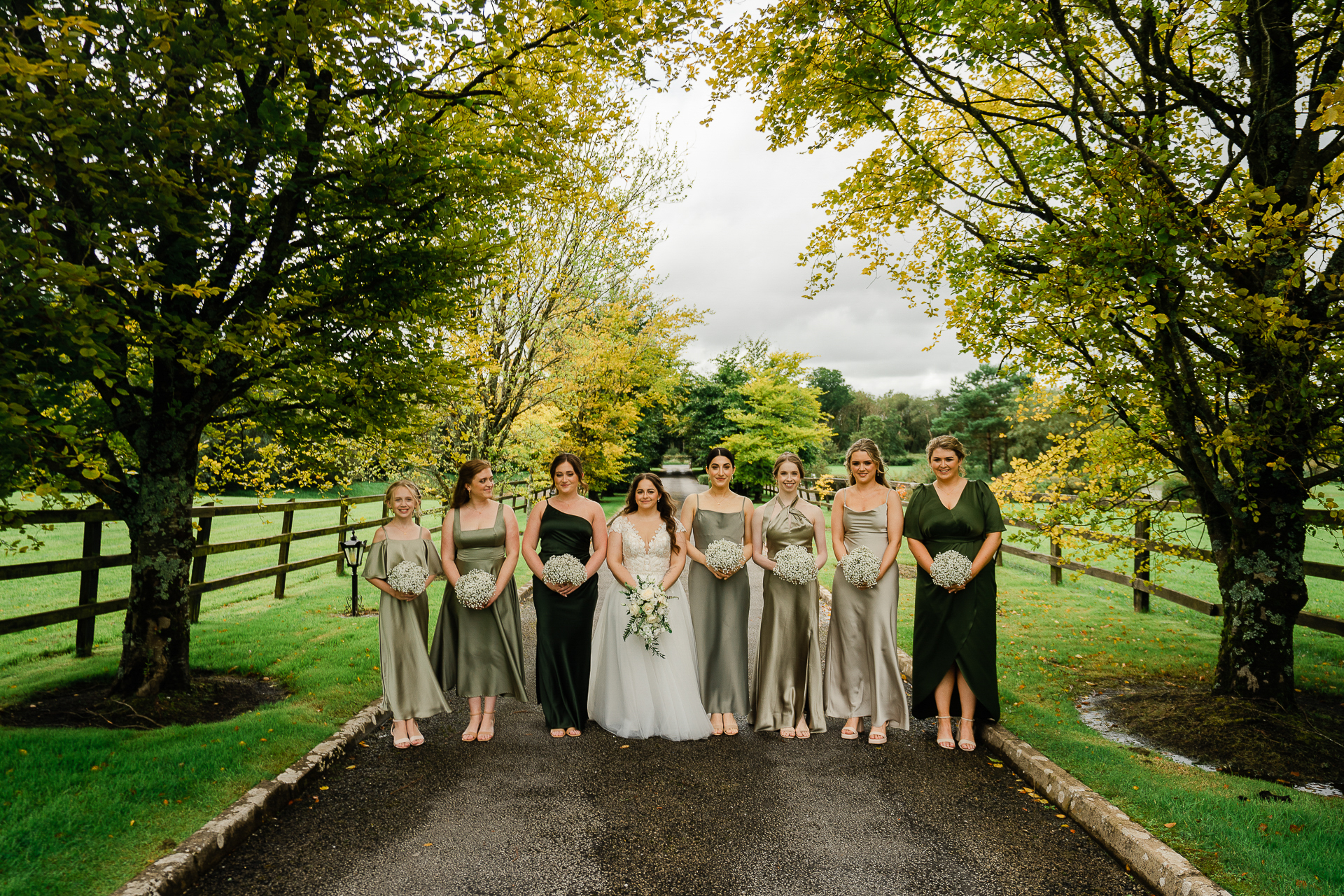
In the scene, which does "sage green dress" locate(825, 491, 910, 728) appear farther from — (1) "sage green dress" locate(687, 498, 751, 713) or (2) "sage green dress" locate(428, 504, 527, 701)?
(2) "sage green dress" locate(428, 504, 527, 701)

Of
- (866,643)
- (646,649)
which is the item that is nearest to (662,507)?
(646,649)

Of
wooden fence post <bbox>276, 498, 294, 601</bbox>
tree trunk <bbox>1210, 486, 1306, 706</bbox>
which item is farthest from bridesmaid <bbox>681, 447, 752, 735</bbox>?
wooden fence post <bbox>276, 498, 294, 601</bbox>

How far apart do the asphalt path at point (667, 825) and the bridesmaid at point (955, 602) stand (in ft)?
1.44

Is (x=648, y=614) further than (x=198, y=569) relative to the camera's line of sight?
No

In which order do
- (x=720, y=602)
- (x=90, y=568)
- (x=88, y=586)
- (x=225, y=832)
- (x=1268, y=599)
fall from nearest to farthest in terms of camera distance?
1. (x=225, y=832)
2. (x=1268, y=599)
3. (x=720, y=602)
4. (x=90, y=568)
5. (x=88, y=586)

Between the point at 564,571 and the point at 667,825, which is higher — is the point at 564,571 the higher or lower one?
the higher one

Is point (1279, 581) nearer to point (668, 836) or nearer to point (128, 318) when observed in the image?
point (668, 836)

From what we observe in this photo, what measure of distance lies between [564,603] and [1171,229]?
5.20 metres

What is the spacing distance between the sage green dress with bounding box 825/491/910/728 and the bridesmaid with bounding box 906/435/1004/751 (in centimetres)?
23

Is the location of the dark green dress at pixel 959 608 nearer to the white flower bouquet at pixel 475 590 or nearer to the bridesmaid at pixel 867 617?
the bridesmaid at pixel 867 617

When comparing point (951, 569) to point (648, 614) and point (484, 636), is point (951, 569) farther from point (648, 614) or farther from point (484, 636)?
point (484, 636)

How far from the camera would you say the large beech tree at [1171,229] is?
4.94 metres

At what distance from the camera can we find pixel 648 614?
5.66 metres

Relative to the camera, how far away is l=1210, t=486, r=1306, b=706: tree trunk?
5773 mm
